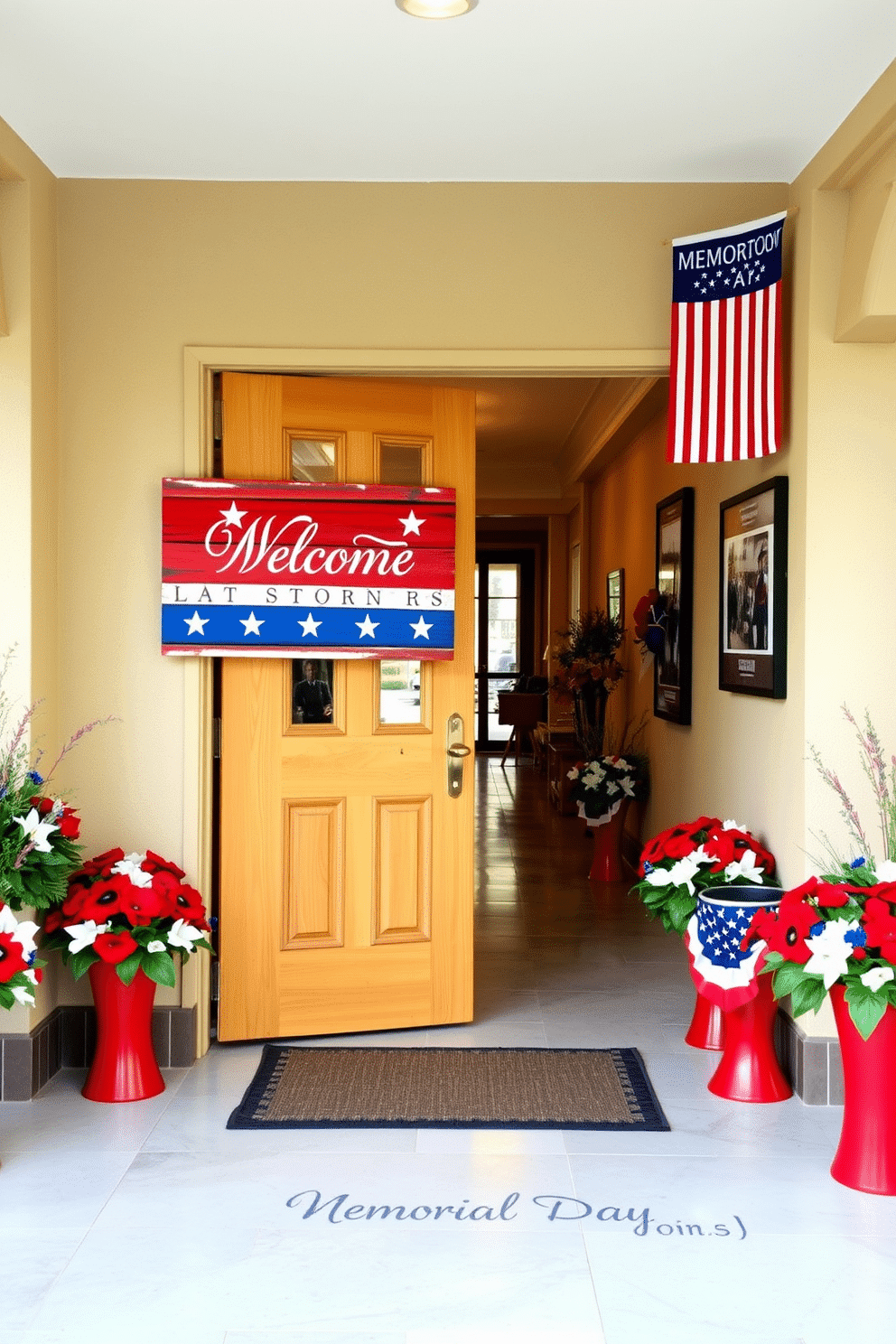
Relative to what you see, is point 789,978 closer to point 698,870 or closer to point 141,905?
point 698,870

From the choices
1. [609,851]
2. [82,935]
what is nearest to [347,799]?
[82,935]

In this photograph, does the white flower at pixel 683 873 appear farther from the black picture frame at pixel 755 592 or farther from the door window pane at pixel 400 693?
the door window pane at pixel 400 693

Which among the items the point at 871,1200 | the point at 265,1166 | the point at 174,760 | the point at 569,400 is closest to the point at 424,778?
the point at 174,760

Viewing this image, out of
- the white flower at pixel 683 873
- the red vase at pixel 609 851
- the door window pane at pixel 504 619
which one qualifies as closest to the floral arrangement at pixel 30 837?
the white flower at pixel 683 873

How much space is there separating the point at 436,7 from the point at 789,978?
8.29 ft

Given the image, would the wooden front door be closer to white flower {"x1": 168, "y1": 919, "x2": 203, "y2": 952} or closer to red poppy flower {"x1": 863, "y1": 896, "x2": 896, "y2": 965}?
white flower {"x1": 168, "y1": 919, "x2": 203, "y2": 952}

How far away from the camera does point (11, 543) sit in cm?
376

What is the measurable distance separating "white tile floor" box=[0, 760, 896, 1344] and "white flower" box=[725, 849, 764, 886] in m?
0.64

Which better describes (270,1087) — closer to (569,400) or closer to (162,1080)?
(162,1080)

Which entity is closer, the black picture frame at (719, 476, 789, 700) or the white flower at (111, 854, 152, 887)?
the white flower at (111, 854, 152, 887)

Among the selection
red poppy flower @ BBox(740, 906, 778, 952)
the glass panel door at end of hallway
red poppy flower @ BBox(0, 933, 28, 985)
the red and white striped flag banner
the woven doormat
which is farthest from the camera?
the glass panel door at end of hallway

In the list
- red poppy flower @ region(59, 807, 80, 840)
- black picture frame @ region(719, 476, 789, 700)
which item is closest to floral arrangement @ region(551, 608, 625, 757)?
black picture frame @ region(719, 476, 789, 700)

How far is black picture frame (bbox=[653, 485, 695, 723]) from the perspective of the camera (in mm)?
6141

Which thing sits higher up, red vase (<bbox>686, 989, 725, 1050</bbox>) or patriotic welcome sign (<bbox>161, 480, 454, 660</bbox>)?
patriotic welcome sign (<bbox>161, 480, 454, 660</bbox>)
